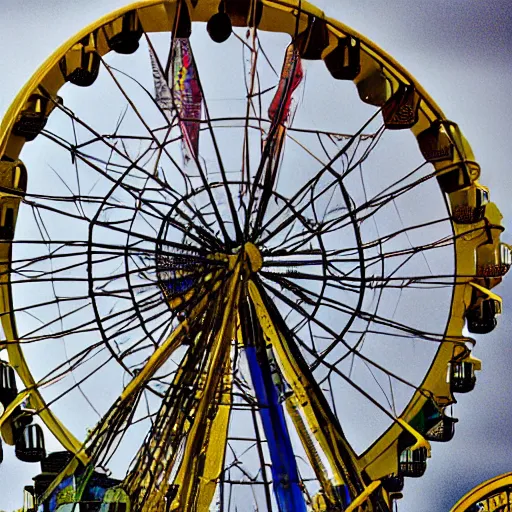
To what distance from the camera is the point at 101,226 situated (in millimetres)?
7855

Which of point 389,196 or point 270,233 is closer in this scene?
point 270,233

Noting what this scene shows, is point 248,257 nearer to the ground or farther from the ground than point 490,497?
farther from the ground

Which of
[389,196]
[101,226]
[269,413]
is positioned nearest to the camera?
[269,413]

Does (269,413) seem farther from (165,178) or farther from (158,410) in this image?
(165,178)

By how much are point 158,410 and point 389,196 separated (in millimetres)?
1834

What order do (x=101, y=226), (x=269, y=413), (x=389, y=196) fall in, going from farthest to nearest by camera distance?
1. (x=389, y=196)
2. (x=101, y=226)
3. (x=269, y=413)

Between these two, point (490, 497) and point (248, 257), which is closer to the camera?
point (248, 257)

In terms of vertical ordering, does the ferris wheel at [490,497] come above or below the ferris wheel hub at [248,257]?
below

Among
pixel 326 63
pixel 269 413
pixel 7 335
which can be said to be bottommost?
pixel 269 413

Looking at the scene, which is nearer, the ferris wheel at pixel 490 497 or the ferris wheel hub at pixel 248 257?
the ferris wheel hub at pixel 248 257

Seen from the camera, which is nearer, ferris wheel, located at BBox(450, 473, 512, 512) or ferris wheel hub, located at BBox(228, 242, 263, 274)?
ferris wheel hub, located at BBox(228, 242, 263, 274)

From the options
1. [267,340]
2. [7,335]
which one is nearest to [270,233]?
[267,340]

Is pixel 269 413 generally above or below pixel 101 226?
below

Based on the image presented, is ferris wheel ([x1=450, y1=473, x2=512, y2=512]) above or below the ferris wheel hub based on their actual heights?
below
